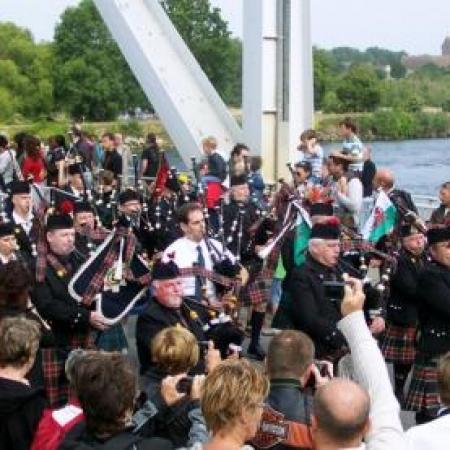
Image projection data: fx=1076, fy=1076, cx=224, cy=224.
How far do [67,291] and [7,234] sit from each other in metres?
0.60

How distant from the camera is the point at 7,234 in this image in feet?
20.8

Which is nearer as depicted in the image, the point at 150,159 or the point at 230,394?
the point at 230,394

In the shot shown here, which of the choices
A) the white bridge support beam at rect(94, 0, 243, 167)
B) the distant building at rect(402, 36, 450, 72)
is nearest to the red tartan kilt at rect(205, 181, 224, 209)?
the white bridge support beam at rect(94, 0, 243, 167)

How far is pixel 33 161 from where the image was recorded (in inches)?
476

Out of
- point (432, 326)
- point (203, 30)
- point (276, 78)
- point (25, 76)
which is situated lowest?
point (432, 326)

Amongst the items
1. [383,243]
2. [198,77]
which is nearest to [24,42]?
[198,77]

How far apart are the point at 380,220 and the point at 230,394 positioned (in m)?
5.02

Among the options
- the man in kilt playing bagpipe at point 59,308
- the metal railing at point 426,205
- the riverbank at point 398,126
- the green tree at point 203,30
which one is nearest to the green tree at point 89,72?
the green tree at point 203,30

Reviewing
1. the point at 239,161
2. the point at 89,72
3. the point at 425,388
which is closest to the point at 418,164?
the point at 239,161

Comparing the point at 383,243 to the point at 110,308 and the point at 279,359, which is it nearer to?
the point at 110,308

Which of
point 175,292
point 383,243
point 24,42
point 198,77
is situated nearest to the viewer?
point 175,292

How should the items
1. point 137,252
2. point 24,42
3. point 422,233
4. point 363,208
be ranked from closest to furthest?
point 137,252, point 422,233, point 363,208, point 24,42

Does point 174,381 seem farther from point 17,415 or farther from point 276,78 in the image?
point 276,78

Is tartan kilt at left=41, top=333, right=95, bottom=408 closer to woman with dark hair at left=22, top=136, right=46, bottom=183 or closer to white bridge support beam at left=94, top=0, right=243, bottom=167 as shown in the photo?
woman with dark hair at left=22, top=136, right=46, bottom=183
